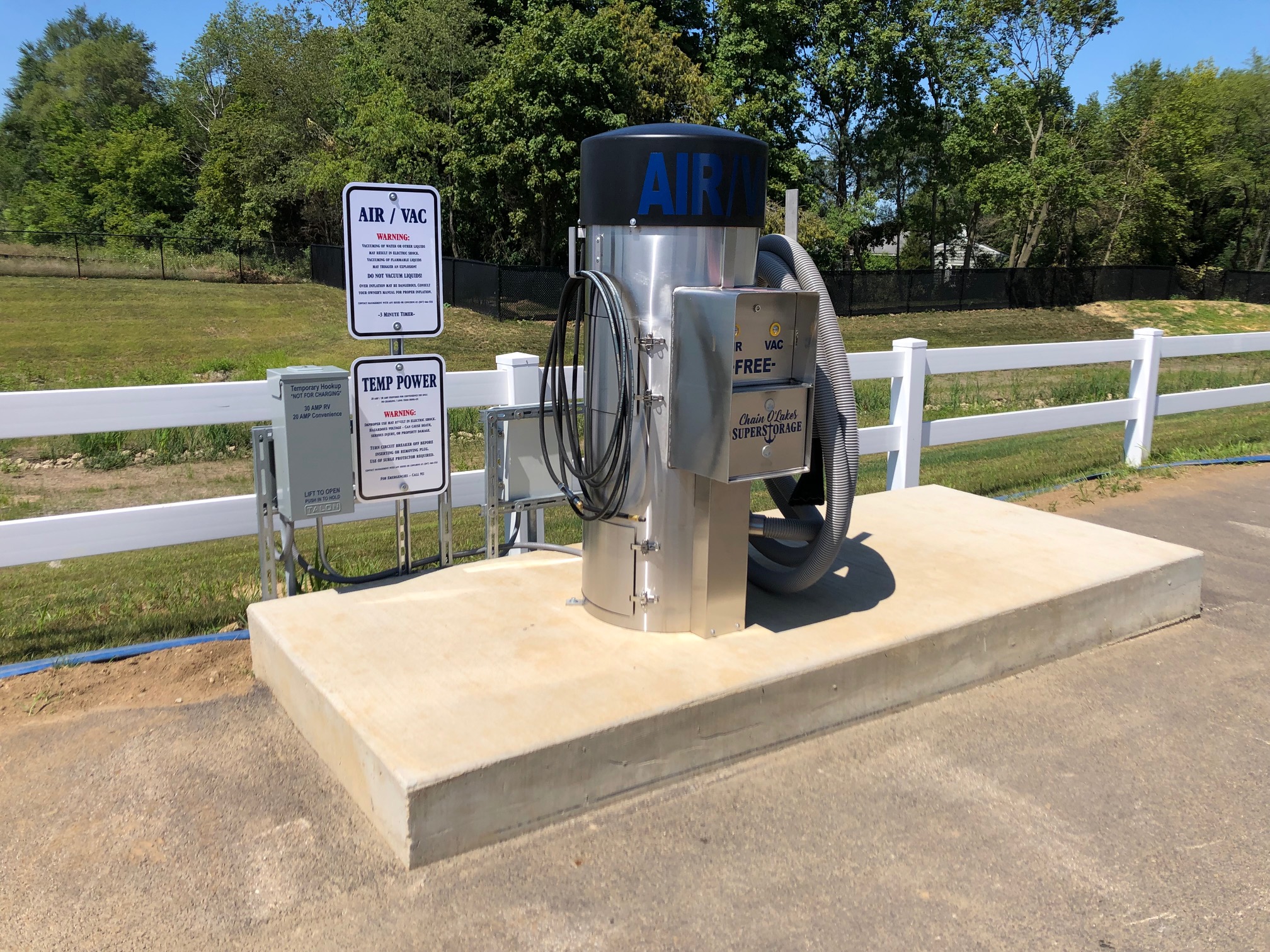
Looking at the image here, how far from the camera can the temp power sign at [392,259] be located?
4.54 m

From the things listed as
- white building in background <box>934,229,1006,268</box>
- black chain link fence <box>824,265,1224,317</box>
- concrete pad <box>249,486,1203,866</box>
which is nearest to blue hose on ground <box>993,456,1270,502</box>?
concrete pad <box>249,486,1203,866</box>

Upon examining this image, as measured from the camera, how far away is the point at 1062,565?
5156 mm

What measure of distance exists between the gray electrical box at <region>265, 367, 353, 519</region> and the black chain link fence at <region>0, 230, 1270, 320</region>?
2224 cm

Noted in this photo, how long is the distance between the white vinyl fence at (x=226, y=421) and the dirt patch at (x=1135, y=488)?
60 cm

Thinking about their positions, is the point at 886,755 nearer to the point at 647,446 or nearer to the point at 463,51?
the point at 647,446

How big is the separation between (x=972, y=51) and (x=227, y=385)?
44.3 metres

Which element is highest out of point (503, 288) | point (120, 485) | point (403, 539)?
point (503, 288)

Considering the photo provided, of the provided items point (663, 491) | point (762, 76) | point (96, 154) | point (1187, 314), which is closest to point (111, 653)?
point (663, 491)

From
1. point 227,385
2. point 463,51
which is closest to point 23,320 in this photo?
point 463,51

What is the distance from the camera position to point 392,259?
4.68 m

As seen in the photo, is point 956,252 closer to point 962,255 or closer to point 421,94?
point 962,255

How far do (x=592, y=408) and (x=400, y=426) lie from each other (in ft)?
3.32

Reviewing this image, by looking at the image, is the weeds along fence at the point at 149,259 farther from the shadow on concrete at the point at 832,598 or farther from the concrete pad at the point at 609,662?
the shadow on concrete at the point at 832,598

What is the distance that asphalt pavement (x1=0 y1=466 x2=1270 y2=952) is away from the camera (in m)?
2.85
